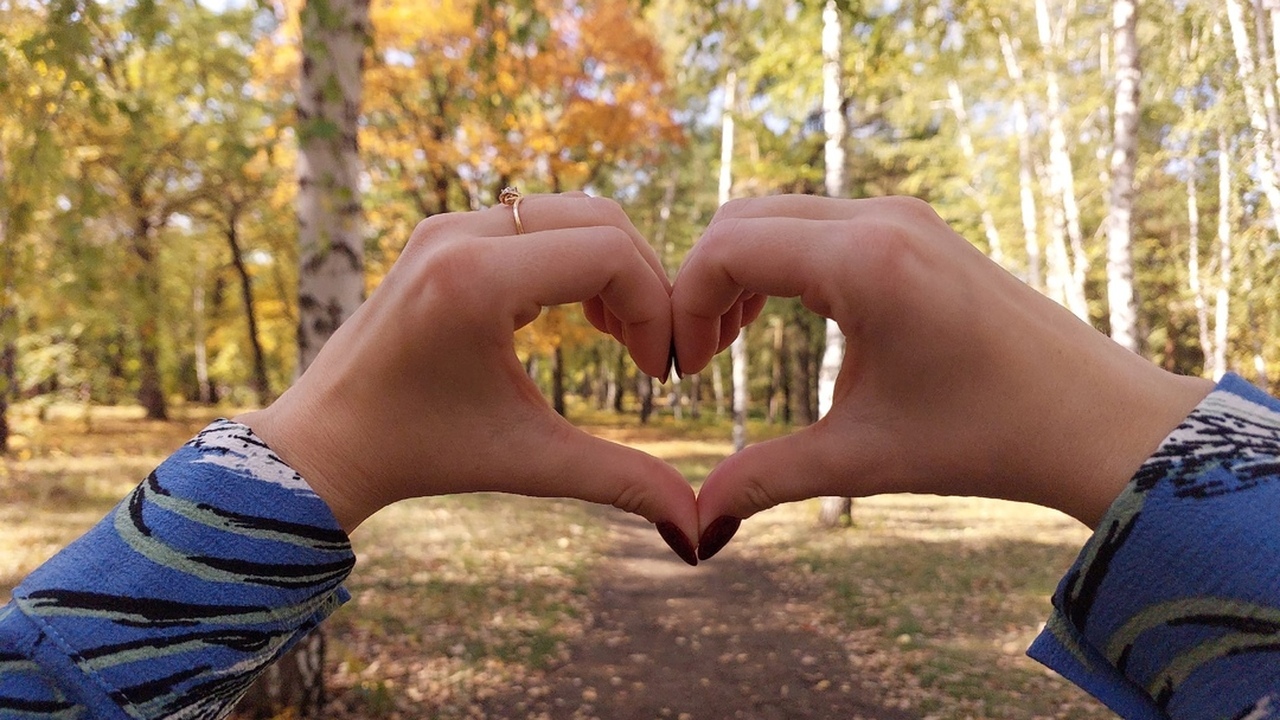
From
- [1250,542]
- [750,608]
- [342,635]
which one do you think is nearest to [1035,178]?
[750,608]

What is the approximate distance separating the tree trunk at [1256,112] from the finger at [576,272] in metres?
13.5

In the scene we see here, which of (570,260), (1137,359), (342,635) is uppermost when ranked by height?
(570,260)

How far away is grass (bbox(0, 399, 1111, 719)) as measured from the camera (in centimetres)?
521

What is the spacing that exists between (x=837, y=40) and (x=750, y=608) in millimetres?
7976

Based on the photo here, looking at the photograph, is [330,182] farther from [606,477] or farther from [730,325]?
[606,477]

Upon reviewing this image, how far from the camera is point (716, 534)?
1.36 meters

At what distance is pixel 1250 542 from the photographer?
0.85 meters

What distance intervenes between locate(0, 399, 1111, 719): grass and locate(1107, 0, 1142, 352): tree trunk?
3241 millimetres

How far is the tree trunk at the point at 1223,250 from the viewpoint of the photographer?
14.4 m

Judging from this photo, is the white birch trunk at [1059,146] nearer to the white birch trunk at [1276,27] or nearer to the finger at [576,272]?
the white birch trunk at [1276,27]

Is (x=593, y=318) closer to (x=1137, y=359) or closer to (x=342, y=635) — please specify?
(x=1137, y=359)

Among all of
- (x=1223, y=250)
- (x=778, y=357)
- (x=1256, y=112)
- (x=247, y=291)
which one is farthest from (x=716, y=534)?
(x=778, y=357)

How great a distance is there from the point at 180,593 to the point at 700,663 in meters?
5.60

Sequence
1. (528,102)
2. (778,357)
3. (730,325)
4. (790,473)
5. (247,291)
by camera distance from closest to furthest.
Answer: (790,473), (730,325), (528,102), (247,291), (778,357)
